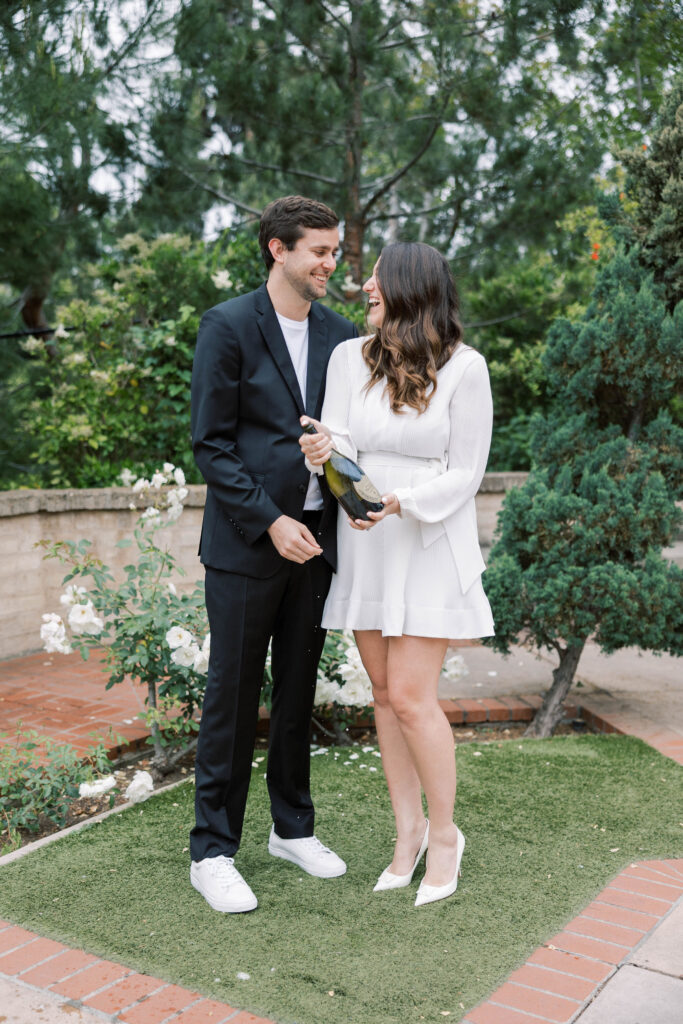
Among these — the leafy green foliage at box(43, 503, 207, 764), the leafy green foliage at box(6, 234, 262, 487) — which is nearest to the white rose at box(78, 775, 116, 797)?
the leafy green foliage at box(43, 503, 207, 764)

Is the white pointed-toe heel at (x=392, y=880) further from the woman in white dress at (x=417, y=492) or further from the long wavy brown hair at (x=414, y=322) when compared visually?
the long wavy brown hair at (x=414, y=322)

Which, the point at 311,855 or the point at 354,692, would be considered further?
the point at 354,692

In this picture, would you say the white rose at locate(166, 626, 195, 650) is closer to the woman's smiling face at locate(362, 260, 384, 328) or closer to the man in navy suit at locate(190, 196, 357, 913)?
the man in navy suit at locate(190, 196, 357, 913)

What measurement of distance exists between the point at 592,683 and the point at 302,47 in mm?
5941

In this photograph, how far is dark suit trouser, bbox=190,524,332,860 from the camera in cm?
295

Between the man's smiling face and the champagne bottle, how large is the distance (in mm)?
462

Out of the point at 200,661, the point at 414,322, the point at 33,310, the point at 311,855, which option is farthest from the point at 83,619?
the point at 33,310

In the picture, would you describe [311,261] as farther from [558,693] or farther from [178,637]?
[558,693]

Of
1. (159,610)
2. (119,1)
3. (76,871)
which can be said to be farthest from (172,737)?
(119,1)

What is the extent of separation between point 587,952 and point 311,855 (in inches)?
36.7

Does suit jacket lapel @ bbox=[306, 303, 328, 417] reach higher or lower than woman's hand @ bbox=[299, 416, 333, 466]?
higher

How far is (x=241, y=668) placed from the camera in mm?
2969

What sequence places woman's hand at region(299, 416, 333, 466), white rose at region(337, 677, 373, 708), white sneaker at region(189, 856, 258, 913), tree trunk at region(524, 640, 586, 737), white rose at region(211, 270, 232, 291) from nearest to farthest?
1. woman's hand at region(299, 416, 333, 466)
2. white sneaker at region(189, 856, 258, 913)
3. white rose at region(337, 677, 373, 708)
4. tree trunk at region(524, 640, 586, 737)
5. white rose at region(211, 270, 232, 291)

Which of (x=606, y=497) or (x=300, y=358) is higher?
(x=300, y=358)
